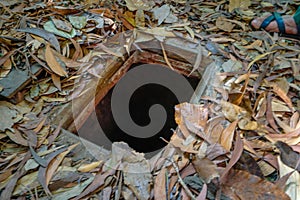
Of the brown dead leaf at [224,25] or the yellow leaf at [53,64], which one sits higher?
the brown dead leaf at [224,25]

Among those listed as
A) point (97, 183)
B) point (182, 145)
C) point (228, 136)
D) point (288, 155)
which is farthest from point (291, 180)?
point (97, 183)

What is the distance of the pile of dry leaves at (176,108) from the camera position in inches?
40.0

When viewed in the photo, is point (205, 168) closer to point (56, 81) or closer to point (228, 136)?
point (228, 136)

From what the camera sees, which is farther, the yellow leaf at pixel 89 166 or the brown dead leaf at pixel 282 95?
the brown dead leaf at pixel 282 95

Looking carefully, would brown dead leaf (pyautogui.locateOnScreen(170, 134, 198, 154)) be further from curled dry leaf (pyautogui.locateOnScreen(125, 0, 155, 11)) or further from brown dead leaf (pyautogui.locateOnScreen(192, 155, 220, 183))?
curled dry leaf (pyautogui.locateOnScreen(125, 0, 155, 11))

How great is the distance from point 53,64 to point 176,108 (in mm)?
522

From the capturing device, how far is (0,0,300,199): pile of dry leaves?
102 centimetres

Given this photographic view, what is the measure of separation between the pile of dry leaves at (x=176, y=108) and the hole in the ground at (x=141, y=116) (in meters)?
→ 0.23

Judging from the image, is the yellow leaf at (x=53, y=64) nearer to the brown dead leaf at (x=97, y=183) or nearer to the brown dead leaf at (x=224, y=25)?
the brown dead leaf at (x=97, y=183)

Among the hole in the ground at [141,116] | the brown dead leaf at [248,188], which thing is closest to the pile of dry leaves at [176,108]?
the brown dead leaf at [248,188]

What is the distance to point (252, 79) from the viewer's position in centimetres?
135

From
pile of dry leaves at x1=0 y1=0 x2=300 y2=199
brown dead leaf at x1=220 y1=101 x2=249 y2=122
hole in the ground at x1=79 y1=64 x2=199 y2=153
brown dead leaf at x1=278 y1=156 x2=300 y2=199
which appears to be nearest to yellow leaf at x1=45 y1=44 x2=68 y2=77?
pile of dry leaves at x1=0 y1=0 x2=300 y2=199

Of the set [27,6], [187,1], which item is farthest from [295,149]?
[27,6]

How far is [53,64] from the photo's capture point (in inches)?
53.6
